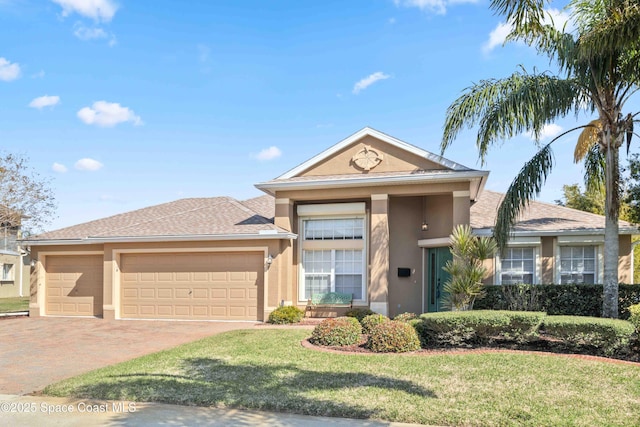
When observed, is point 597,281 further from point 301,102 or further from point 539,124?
point 301,102

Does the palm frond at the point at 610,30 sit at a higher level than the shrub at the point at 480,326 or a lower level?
higher

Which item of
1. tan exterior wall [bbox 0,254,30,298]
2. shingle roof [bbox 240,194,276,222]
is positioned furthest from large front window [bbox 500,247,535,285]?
tan exterior wall [bbox 0,254,30,298]

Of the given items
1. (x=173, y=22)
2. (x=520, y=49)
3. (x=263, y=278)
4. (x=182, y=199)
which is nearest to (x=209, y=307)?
(x=263, y=278)

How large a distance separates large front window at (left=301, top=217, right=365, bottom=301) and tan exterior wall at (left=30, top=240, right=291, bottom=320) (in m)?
1.04

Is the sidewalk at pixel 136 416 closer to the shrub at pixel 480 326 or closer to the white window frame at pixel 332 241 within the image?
the shrub at pixel 480 326

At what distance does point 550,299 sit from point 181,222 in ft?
42.7

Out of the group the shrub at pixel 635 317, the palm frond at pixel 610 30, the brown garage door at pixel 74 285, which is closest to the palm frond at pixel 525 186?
the palm frond at pixel 610 30

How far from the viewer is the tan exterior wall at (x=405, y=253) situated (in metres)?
17.5

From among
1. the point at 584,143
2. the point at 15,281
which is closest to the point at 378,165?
the point at 584,143

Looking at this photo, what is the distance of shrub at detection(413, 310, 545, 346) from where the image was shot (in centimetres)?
1056

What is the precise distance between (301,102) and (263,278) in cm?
768

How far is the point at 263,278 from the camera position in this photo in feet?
56.1

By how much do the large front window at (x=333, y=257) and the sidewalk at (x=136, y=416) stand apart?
1061cm

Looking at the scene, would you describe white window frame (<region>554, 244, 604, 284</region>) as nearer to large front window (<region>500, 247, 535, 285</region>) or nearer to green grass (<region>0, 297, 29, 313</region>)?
large front window (<region>500, 247, 535, 285</region>)
